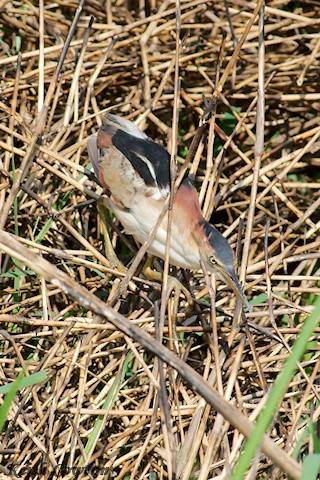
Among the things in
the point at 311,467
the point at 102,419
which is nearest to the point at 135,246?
the point at 102,419

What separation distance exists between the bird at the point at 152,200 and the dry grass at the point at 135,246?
0.32ft

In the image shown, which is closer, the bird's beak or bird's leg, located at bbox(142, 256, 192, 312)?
the bird's beak

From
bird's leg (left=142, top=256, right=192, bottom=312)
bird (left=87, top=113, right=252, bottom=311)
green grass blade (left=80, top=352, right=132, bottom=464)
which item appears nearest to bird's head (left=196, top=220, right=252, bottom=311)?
bird (left=87, top=113, right=252, bottom=311)

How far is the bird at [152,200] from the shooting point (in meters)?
2.29

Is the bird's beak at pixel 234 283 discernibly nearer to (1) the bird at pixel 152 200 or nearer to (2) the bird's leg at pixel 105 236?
(1) the bird at pixel 152 200

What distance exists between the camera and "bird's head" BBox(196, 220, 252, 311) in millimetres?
2184

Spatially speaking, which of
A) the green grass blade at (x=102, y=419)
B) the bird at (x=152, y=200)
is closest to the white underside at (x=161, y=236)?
the bird at (x=152, y=200)

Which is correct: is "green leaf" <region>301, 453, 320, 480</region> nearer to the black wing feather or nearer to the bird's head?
the bird's head

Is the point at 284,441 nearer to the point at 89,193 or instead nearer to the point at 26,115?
the point at 89,193

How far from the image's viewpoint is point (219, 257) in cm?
223

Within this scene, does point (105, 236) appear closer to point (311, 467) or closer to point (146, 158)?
point (146, 158)

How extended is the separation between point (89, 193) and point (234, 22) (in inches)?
53.5

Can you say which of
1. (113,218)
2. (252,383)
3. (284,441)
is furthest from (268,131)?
(284,441)

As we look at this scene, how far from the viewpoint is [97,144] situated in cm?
280
